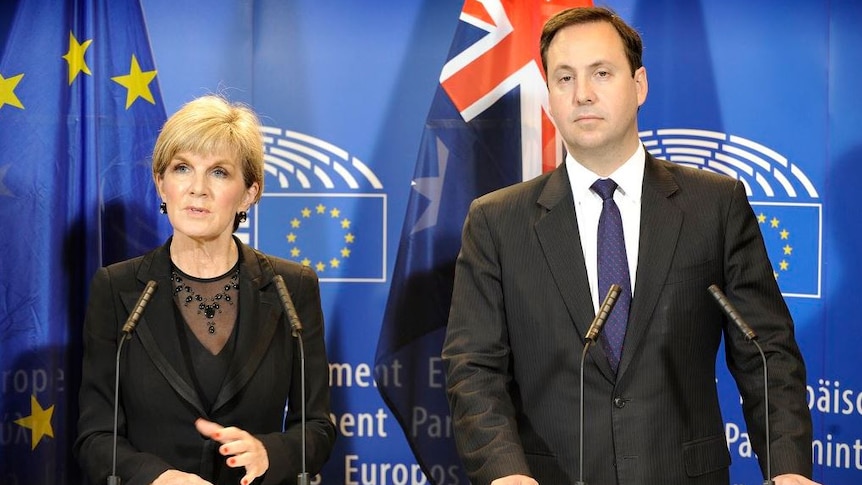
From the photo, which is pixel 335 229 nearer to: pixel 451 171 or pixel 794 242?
pixel 451 171

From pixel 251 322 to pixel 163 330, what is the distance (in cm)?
24

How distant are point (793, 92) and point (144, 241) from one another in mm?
2522

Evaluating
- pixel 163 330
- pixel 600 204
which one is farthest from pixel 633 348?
pixel 163 330

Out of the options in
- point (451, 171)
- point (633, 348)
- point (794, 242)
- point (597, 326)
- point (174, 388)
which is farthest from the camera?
point (451, 171)

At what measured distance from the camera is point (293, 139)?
4086 millimetres

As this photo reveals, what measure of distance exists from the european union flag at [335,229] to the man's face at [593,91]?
56.8 inches

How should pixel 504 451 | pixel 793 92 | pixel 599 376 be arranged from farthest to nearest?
pixel 793 92 → pixel 599 376 → pixel 504 451

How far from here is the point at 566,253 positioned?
261cm

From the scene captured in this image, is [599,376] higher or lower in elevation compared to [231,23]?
lower

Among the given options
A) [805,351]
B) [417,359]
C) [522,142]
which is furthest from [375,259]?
[805,351]

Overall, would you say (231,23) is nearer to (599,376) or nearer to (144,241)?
(144,241)

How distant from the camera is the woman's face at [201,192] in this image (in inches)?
115

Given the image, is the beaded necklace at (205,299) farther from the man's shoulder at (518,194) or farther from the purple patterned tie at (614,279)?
the purple patterned tie at (614,279)

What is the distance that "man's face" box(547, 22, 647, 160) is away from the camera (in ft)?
8.84
